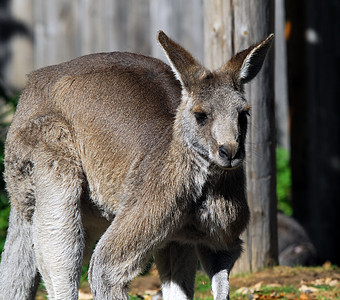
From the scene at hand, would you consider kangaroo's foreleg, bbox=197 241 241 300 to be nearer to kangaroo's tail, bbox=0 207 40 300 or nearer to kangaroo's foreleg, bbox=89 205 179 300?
kangaroo's foreleg, bbox=89 205 179 300

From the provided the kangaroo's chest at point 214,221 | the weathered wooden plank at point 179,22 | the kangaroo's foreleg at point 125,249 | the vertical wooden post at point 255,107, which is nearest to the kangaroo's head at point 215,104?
the kangaroo's chest at point 214,221

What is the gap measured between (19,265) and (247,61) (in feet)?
7.94

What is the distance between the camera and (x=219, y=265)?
519 cm

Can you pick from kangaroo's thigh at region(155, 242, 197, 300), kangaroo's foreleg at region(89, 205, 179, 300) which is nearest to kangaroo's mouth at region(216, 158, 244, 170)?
kangaroo's foreleg at region(89, 205, 179, 300)

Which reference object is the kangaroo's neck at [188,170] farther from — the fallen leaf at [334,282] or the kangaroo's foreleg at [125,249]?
the fallen leaf at [334,282]

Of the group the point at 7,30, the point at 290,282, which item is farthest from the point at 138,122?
the point at 7,30

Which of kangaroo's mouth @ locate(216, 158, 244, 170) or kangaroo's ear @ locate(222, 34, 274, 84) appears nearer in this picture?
kangaroo's mouth @ locate(216, 158, 244, 170)

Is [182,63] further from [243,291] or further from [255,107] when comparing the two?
[243,291]

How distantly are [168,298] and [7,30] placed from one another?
466 inches

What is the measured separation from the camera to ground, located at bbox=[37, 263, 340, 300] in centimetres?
648

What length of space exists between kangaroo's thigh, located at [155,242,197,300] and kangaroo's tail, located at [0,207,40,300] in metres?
1.06

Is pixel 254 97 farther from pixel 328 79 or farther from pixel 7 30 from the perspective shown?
pixel 7 30

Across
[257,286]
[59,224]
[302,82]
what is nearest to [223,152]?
[59,224]

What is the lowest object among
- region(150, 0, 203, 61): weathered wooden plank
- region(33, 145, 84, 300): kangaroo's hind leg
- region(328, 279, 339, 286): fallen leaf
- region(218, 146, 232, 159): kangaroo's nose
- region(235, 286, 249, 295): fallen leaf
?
region(328, 279, 339, 286): fallen leaf
